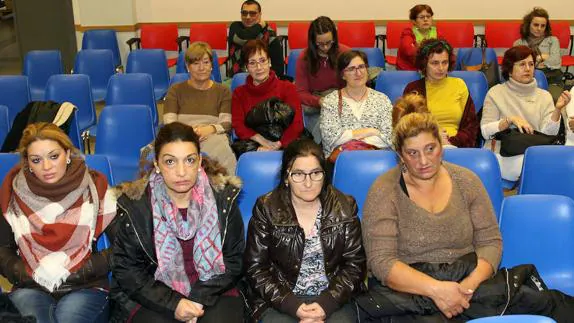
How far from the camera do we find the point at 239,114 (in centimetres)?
425

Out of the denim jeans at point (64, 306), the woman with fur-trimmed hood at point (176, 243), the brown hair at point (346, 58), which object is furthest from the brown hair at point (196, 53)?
the denim jeans at point (64, 306)

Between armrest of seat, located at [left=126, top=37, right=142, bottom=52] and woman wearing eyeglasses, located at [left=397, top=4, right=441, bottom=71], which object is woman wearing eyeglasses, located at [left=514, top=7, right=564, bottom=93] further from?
armrest of seat, located at [left=126, top=37, right=142, bottom=52]

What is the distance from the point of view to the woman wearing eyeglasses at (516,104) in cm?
401

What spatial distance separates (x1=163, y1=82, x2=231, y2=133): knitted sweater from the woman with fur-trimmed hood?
170 cm

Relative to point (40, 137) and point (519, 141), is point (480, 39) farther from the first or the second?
point (40, 137)

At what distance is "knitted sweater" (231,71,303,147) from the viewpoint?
4.15 m

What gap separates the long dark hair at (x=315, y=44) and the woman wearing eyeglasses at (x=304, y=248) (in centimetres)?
215

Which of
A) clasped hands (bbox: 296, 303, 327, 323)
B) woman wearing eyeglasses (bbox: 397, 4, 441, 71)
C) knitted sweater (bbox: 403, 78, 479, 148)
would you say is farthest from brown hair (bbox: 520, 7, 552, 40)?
clasped hands (bbox: 296, 303, 327, 323)

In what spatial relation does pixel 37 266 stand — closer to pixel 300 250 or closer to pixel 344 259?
pixel 300 250

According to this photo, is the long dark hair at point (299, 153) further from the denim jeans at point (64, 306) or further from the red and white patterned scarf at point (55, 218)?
the denim jeans at point (64, 306)

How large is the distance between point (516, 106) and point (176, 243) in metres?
2.44

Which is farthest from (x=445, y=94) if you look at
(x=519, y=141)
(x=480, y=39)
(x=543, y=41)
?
(x=480, y=39)

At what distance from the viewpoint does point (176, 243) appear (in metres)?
2.61

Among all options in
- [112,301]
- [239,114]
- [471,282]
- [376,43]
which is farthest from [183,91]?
[376,43]
